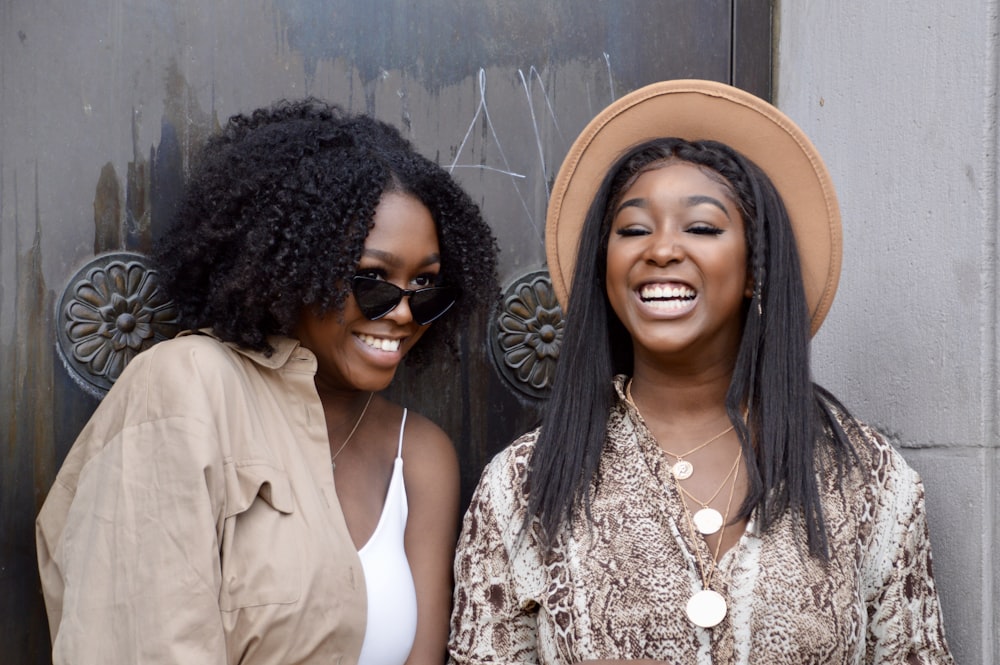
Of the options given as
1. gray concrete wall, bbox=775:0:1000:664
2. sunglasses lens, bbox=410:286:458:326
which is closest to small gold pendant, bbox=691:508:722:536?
gray concrete wall, bbox=775:0:1000:664

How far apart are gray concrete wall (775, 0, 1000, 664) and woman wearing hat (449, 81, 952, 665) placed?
20cm

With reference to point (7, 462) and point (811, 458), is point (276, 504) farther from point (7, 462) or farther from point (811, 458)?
point (811, 458)

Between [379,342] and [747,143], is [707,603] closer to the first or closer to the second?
[379,342]

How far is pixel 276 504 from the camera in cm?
219

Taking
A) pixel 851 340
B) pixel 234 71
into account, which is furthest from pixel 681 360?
pixel 234 71

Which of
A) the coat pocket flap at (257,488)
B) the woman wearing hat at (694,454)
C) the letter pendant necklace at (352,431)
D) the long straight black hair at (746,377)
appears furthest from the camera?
the letter pendant necklace at (352,431)

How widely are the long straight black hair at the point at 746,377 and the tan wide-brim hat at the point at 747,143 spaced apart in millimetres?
44

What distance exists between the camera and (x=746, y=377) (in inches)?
96.8

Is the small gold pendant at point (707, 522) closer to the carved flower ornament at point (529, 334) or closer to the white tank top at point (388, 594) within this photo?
the white tank top at point (388, 594)

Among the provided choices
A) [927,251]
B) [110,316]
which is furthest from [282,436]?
[927,251]

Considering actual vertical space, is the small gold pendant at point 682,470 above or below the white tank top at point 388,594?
above

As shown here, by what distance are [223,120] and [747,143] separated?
1321mm

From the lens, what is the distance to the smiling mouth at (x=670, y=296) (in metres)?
2.36

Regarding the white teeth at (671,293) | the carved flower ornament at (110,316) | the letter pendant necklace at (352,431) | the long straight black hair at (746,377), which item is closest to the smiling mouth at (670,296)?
the white teeth at (671,293)
